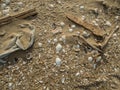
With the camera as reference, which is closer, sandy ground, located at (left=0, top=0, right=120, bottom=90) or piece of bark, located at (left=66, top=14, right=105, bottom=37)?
sandy ground, located at (left=0, top=0, right=120, bottom=90)

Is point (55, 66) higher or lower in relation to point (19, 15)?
lower

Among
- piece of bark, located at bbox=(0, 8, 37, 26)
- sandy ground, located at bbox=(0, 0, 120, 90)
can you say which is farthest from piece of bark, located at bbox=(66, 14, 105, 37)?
piece of bark, located at bbox=(0, 8, 37, 26)

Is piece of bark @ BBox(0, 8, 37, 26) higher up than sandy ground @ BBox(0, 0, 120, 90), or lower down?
higher up

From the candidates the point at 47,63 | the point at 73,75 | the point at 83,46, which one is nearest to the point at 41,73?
the point at 47,63

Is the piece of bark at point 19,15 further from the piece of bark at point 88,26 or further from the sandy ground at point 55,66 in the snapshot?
the piece of bark at point 88,26

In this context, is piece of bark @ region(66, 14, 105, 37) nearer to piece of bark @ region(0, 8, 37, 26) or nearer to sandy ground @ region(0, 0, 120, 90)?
sandy ground @ region(0, 0, 120, 90)

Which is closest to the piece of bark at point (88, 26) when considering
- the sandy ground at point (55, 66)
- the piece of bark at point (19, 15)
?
the sandy ground at point (55, 66)

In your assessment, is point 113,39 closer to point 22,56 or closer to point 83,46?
point 83,46

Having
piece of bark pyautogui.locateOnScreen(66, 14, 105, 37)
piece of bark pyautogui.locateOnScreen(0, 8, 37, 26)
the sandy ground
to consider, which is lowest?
the sandy ground
